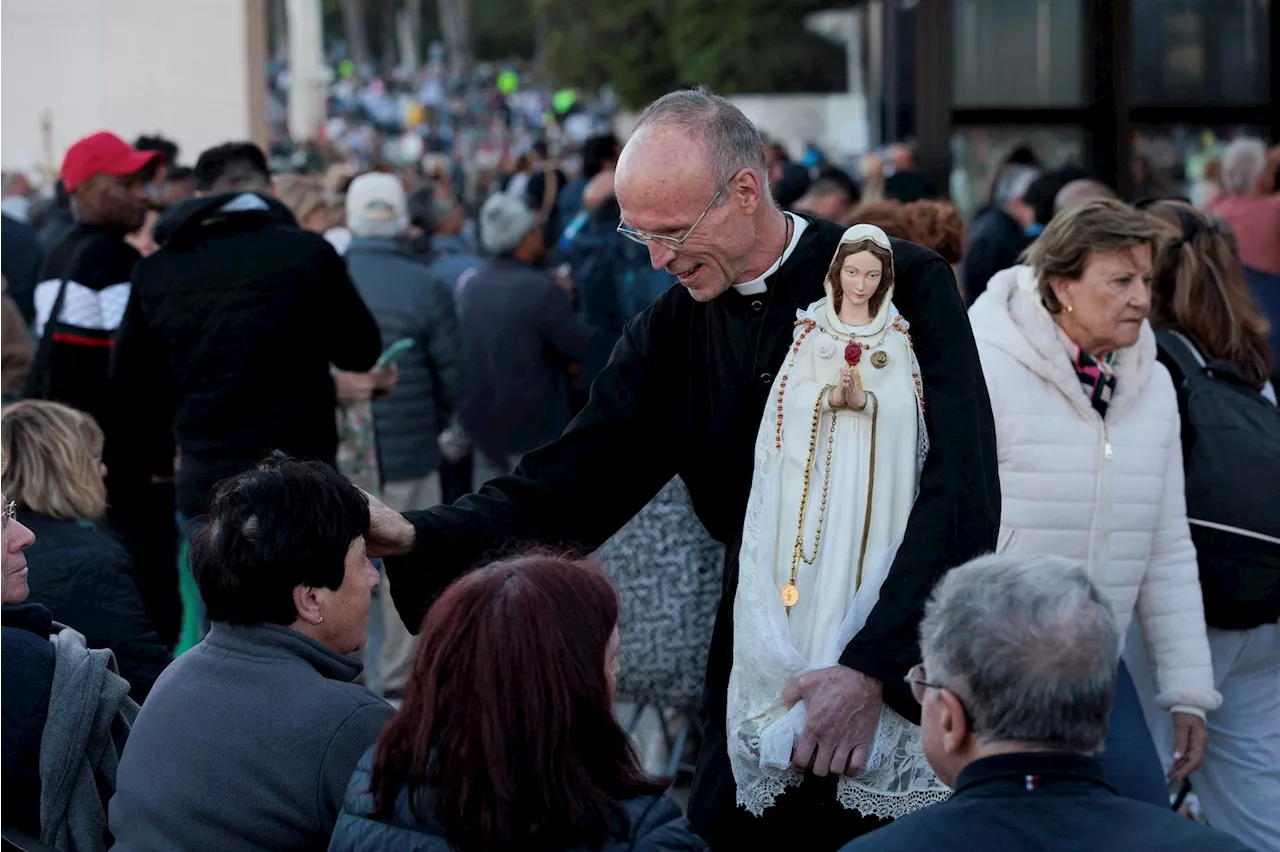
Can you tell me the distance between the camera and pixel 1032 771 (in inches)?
91.0

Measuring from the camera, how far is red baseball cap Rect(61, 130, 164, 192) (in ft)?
21.2

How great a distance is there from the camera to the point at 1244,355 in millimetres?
4805

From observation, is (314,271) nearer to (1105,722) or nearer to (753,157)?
(753,157)

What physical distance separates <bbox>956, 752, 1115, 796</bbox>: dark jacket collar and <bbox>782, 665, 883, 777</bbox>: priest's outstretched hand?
71cm

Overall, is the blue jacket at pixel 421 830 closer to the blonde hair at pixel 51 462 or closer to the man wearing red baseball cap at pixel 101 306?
the blonde hair at pixel 51 462

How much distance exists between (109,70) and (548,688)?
31.7 feet

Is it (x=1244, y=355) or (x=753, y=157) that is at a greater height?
(x=753, y=157)

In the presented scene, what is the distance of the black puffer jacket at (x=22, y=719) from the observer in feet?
10.5

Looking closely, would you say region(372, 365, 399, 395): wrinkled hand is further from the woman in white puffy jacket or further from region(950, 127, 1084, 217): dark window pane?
region(950, 127, 1084, 217): dark window pane

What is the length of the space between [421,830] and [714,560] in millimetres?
2692

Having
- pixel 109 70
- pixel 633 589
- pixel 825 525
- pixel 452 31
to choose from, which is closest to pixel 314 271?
pixel 633 589

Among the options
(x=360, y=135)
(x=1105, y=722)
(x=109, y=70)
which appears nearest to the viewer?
(x=1105, y=722)

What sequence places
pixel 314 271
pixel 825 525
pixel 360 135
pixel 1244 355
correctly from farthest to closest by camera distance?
1. pixel 360 135
2. pixel 314 271
3. pixel 1244 355
4. pixel 825 525

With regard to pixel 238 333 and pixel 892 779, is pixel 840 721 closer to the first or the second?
pixel 892 779
